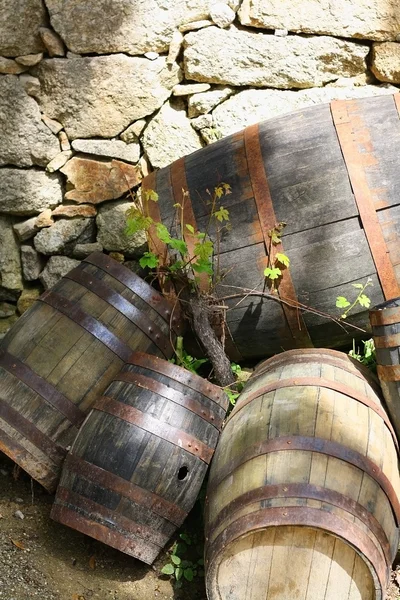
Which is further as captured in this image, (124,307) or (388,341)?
(124,307)

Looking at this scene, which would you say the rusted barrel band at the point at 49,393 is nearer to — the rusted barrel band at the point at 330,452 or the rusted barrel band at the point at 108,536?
the rusted barrel band at the point at 108,536

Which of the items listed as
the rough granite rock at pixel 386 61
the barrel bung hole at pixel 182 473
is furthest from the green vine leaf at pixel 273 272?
the rough granite rock at pixel 386 61

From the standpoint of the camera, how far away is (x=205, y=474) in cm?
295

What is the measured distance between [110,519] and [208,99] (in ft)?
8.53

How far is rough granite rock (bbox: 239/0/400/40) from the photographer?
403 cm

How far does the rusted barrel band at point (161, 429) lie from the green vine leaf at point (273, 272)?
93 centimetres

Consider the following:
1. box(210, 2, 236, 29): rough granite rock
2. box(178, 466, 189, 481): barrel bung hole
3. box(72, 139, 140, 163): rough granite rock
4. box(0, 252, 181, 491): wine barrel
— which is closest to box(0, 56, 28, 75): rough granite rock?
box(72, 139, 140, 163): rough granite rock

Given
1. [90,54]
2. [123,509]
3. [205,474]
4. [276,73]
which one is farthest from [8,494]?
[276,73]

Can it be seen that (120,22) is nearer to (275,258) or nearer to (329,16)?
(329,16)

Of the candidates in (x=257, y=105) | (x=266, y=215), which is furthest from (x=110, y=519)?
(x=257, y=105)

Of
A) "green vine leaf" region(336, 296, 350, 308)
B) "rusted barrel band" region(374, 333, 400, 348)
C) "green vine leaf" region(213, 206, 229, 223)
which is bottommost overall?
"rusted barrel band" region(374, 333, 400, 348)

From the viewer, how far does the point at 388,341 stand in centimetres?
289

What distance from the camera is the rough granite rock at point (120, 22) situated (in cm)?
386

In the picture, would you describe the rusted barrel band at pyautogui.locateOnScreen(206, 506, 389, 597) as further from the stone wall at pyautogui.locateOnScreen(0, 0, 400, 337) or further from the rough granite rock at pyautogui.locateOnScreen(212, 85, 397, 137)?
the rough granite rock at pyautogui.locateOnScreen(212, 85, 397, 137)
